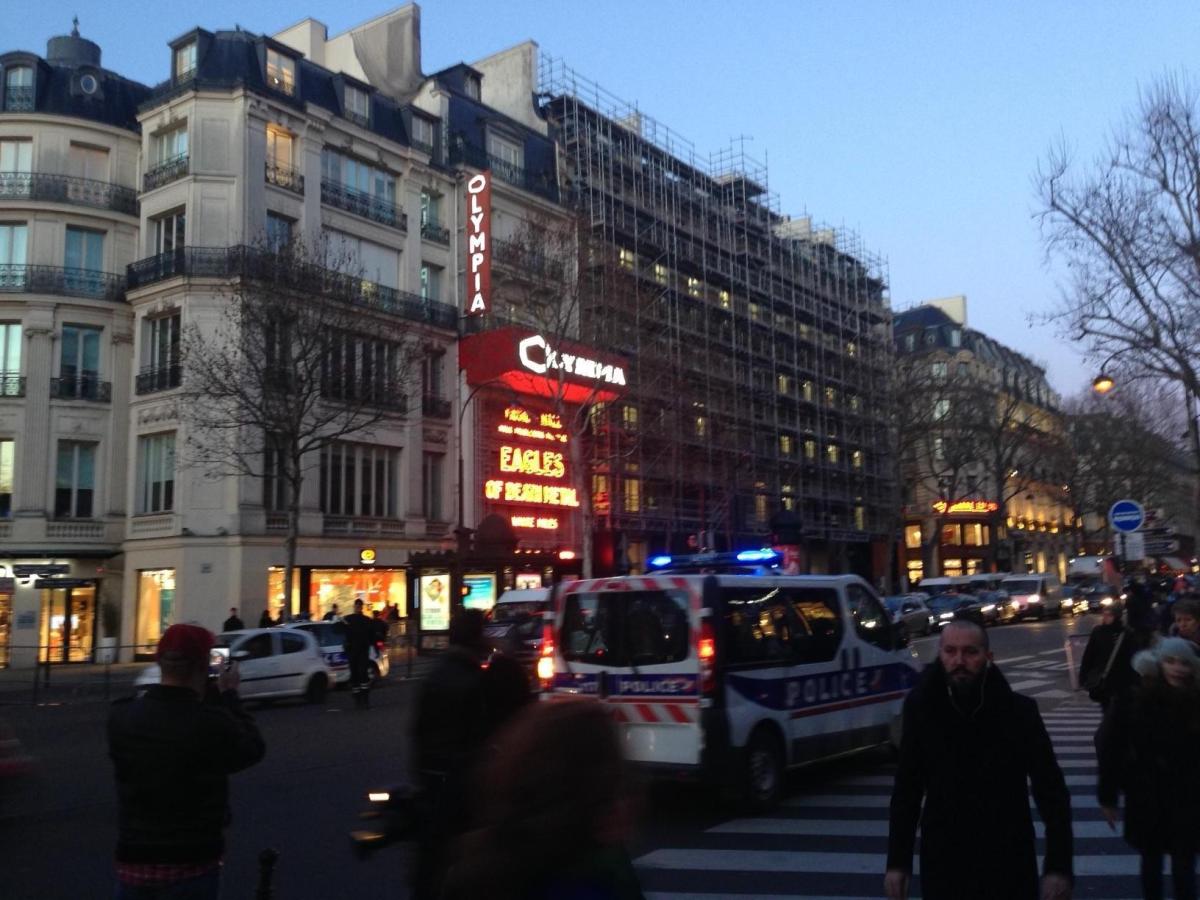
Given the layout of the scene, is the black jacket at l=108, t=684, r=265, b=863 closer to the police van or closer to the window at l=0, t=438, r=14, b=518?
the police van

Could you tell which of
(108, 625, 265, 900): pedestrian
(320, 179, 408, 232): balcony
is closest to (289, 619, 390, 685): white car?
(320, 179, 408, 232): balcony

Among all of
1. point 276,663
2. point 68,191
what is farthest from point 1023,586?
point 68,191

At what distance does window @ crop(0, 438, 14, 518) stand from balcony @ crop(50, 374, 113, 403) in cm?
207

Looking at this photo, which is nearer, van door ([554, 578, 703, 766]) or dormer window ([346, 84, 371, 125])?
van door ([554, 578, 703, 766])

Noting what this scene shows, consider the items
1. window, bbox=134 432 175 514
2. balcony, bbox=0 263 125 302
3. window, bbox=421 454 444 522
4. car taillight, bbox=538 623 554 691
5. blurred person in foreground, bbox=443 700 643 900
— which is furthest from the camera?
window, bbox=421 454 444 522

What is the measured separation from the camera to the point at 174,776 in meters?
4.03

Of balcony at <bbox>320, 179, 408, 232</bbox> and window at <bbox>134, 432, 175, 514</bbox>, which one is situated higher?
balcony at <bbox>320, 179, 408, 232</bbox>

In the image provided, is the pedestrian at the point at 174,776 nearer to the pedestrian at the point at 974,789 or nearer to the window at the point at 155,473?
the pedestrian at the point at 974,789

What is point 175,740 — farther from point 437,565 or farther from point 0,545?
point 0,545

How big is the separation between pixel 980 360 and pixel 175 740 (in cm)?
8953

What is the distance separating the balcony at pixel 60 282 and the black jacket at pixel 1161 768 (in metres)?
36.8

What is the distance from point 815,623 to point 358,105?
34731 mm

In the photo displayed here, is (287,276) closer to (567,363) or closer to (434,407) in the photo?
(434,407)

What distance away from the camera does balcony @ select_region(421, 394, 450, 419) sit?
1634 inches
